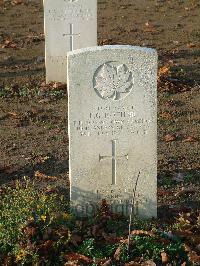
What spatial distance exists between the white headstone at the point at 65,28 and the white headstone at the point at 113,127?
424 centimetres

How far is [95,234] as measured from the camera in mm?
5270

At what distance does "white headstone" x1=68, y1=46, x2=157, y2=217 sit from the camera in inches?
207

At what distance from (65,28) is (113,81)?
4457mm

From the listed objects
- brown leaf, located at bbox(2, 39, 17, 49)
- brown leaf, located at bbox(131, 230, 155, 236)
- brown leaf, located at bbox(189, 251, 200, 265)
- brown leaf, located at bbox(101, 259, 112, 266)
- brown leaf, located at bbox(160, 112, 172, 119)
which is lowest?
brown leaf, located at bbox(101, 259, 112, 266)

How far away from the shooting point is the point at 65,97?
9.36 meters

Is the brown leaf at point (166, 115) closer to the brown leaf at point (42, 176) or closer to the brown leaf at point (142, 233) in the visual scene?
the brown leaf at point (42, 176)

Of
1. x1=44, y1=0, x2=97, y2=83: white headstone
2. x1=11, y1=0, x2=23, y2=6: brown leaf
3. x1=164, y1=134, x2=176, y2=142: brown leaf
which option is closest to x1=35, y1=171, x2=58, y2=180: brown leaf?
x1=164, y1=134, x2=176, y2=142: brown leaf

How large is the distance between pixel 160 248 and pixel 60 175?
6.43 ft

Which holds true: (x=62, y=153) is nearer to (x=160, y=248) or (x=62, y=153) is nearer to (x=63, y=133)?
(x=63, y=133)

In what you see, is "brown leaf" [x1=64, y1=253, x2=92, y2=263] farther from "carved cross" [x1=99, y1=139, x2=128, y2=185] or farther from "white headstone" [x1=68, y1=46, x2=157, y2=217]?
"carved cross" [x1=99, y1=139, x2=128, y2=185]

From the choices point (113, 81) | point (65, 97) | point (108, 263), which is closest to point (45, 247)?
point (108, 263)

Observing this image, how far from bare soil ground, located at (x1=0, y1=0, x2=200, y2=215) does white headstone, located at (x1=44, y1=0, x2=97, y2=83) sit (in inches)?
17.0

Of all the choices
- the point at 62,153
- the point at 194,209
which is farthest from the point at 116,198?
the point at 62,153

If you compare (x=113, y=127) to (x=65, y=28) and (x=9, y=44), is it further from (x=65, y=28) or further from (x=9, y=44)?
(x=9, y=44)
